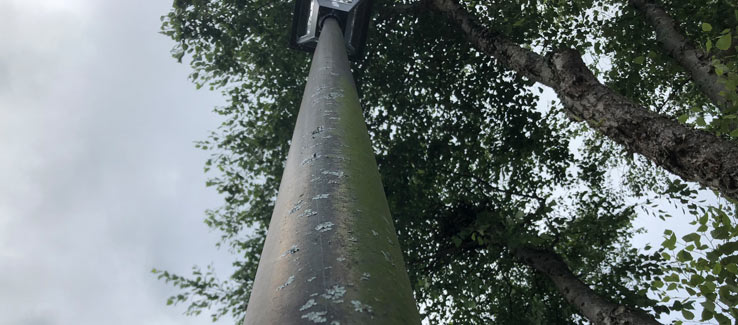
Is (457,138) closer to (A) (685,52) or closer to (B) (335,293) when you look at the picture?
(A) (685,52)

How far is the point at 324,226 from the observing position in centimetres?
174

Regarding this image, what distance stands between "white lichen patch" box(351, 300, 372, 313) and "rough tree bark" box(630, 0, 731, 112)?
210 inches

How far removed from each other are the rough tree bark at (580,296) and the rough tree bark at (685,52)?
10.1ft

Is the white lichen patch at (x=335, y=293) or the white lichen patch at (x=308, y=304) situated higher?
the white lichen patch at (x=335, y=293)

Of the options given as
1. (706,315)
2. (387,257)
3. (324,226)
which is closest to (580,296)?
(706,315)

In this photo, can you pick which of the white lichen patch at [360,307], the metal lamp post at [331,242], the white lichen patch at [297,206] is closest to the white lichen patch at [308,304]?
the metal lamp post at [331,242]

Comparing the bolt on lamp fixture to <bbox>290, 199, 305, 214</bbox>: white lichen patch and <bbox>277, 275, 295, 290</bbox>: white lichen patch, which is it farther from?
<bbox>277, 275, 295, 290</bbox>: white lichen patch

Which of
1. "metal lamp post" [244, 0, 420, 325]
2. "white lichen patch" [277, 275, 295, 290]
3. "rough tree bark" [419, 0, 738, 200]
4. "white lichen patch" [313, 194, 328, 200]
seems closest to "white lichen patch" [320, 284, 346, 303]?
"metal lamp post" [244, 0, 420, 325]

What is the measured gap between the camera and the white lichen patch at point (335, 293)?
1.36 m

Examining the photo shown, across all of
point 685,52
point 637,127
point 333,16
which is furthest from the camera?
point 333,16

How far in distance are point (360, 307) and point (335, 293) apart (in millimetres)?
94

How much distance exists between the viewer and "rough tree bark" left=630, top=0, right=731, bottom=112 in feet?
19.1

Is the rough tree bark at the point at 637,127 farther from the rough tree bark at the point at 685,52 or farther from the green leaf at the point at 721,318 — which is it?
the rough tree bark at the point at 685,52

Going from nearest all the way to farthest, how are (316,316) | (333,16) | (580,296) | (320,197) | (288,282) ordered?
(316,316) < (288,282) < (320,197) < (580,296) < (333,16)
